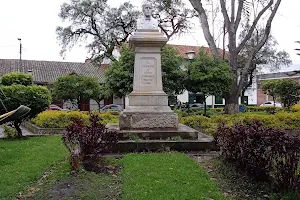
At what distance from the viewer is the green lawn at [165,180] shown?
14.5 ft

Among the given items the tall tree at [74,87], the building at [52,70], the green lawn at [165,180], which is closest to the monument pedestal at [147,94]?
the green lawn at [165,180]

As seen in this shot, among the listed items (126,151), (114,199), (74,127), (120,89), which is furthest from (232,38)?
(114,199)

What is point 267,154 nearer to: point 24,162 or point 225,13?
point 24,162

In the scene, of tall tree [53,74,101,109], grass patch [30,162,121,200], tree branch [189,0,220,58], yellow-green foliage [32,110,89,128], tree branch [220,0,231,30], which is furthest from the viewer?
tall tree [53,74,101,109]

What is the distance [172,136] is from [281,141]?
4.09 m

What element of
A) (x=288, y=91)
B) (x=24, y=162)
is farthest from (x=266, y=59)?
(x=24, y=162)

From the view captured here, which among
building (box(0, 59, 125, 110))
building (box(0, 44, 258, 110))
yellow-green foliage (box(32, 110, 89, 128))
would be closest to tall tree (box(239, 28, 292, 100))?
building (box(0, 44, 258, 110))

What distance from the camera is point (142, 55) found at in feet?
30.8

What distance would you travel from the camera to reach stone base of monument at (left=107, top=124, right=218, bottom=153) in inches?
304

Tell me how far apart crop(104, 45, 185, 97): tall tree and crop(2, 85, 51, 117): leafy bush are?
7306 millimetres

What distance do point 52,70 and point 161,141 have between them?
31558 mm

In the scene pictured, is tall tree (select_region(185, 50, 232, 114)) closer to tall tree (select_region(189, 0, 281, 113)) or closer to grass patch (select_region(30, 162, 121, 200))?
tall tree (select_region(189, 0, 281, 113))

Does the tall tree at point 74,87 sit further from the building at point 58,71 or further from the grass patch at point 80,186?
the grass patch at point 80,186

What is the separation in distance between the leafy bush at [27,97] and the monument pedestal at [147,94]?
3596 millimetres
